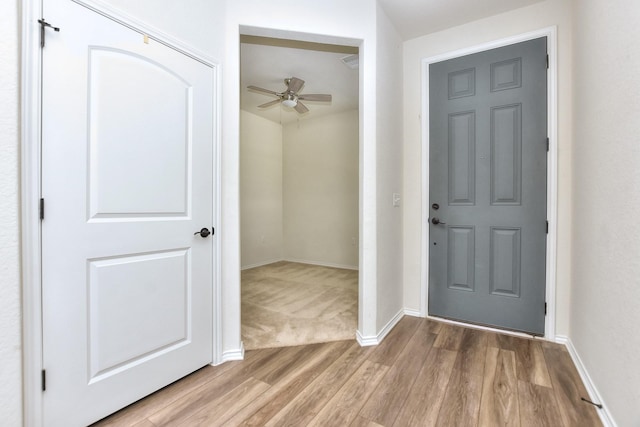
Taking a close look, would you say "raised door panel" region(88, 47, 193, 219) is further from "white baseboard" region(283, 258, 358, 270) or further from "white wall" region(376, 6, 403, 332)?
"white baseboard" region(283, 258, 358, 270)

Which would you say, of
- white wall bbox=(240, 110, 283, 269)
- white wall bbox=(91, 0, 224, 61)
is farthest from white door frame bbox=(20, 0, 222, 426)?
white wall bbox=(240, 110, 283, 269)

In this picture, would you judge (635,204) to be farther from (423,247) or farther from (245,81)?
(245,81)

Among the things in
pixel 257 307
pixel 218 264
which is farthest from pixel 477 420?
pixel 257 307

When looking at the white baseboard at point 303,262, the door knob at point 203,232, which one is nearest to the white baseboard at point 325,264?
the white baseboard at point 303,262

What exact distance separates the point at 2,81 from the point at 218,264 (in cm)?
129

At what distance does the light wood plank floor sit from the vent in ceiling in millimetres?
2823

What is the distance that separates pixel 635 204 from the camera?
1.16 m

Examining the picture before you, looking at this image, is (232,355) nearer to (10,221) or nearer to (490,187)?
(10,221)

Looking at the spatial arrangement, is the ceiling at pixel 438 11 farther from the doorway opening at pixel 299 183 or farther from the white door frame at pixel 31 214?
the white door frame at pixel 31 214

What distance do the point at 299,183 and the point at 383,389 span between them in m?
4.18

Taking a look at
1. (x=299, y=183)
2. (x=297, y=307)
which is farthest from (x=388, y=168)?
(x=299, y=183)

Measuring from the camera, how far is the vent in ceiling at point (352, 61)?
2.99 meters

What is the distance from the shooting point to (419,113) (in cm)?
267

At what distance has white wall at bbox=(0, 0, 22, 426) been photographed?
1070 mm
